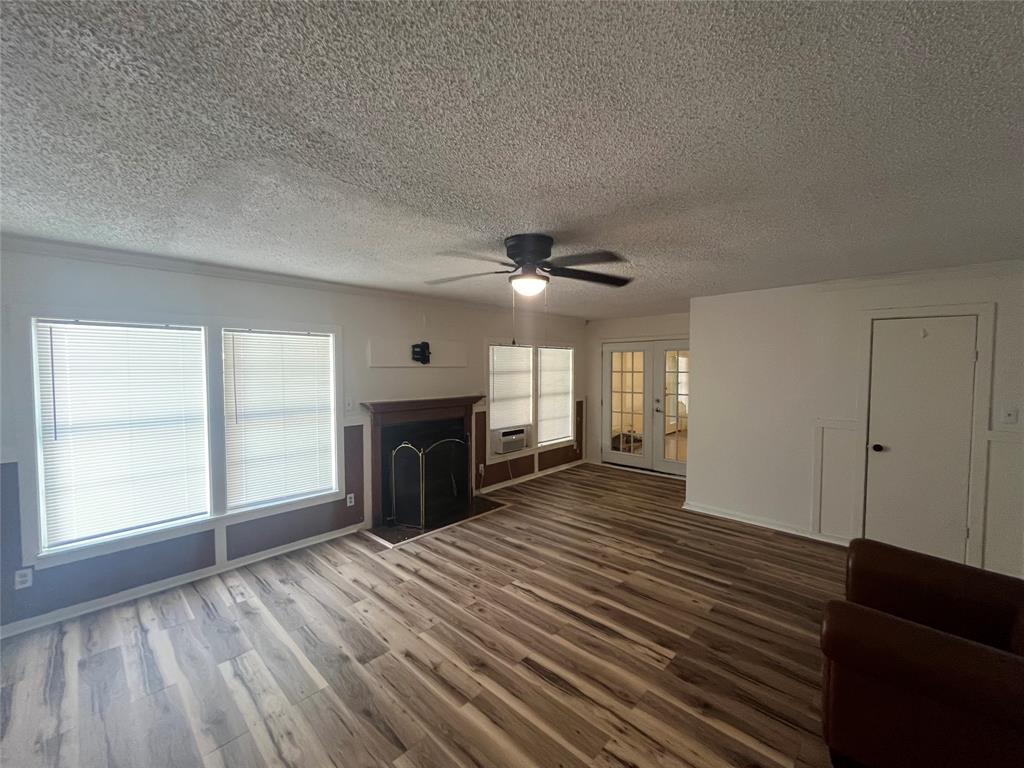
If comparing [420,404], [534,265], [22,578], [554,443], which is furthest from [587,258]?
[554,443]

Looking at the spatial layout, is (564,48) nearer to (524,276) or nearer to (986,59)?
(986,59)

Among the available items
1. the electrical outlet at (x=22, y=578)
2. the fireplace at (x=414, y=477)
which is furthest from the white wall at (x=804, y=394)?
the electrical outlet at (x=22, y=578)

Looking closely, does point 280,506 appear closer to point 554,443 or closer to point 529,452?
point 529,452

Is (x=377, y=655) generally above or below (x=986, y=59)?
below

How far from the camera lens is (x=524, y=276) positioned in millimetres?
2254

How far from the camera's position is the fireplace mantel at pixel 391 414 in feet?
13.1

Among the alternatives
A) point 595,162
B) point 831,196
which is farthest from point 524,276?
point 831,196

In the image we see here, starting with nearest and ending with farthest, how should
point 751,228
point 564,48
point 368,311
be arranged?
point 564,48
point 751,228
point 368,311

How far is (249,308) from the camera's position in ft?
10.6

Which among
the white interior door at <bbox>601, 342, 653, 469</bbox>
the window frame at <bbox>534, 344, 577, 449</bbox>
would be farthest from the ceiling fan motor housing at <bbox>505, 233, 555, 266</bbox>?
the white interior door at <bbox>601, 342, 653, 469</bbox>

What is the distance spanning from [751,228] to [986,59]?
123 cm

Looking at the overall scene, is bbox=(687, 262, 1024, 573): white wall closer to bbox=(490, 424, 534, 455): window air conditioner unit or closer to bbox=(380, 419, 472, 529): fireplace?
bbox=(490, 424, 534, 455): window air conditioner unit

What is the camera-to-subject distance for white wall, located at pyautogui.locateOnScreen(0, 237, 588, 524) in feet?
7.86

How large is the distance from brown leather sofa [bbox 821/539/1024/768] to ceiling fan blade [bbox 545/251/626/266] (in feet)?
6.41
